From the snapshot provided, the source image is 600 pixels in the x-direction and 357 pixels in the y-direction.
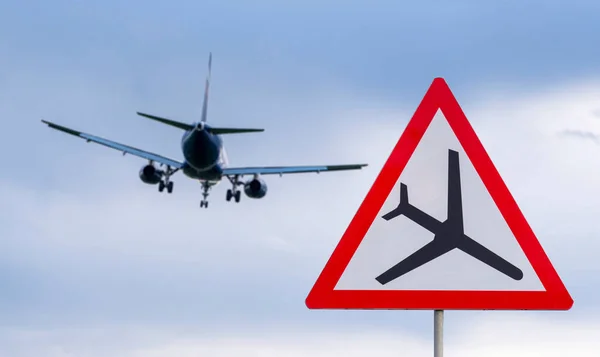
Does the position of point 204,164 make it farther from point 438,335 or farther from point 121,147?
point 438,335

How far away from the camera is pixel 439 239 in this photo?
5.15 meters

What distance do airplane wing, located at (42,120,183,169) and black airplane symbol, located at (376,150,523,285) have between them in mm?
45764

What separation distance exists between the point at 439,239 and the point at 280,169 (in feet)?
165

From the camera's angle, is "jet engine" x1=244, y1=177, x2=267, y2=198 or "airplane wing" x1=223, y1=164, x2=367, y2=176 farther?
"airplane wing" x1=223, y1=164, x2=367, y2=176

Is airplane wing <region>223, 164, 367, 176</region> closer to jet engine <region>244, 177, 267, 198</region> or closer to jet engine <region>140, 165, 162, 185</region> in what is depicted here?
jet engine <region>244, 177, 267, 198</region>

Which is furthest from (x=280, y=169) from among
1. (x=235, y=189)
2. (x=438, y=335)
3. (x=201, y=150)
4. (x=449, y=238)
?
(x=438, y=335)

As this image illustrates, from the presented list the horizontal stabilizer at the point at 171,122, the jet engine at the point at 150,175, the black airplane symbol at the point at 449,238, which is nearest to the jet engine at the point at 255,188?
the jet engine at the point at 150,175

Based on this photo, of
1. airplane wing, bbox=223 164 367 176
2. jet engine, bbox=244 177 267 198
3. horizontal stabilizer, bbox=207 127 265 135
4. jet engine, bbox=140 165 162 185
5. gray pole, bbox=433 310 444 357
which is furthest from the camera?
airplane wing, bbox=223 164 367 176

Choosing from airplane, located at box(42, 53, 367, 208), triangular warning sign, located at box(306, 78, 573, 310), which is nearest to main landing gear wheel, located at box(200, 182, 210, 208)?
airplane, located at box(42, 53, 367, 208)

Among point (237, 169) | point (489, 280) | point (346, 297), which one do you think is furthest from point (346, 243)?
point (237, 169)

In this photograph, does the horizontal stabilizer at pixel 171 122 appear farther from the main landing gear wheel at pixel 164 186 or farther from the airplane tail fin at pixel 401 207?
the airplane tail fin at pixel 401 207

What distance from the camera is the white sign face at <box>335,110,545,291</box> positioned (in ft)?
16.7

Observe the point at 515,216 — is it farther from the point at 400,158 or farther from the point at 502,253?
the point at 400,158

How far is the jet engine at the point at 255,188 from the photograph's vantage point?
51.8 meters
